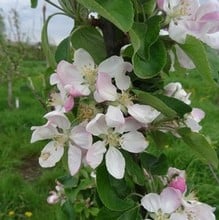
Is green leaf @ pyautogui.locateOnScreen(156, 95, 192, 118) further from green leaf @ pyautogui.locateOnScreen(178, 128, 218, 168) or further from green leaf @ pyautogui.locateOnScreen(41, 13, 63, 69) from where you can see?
green leaf @ pyautogui.locateOnScreen(41, 13, 63, 69)

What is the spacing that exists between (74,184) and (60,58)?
0.49 m

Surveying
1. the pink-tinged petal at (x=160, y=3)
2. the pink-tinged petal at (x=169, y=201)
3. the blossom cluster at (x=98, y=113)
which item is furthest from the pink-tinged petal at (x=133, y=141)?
the pink-tinged petal at (x=160, y=3)

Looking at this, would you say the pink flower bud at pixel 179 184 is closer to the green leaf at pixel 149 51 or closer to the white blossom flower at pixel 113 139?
the white blossom flower at pixel 113 139

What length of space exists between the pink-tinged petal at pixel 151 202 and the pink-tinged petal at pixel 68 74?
0.24 meters

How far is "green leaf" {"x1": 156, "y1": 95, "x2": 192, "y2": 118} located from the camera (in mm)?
1004

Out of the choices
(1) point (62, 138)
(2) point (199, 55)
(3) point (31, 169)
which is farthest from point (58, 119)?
(3) point (31, 169)

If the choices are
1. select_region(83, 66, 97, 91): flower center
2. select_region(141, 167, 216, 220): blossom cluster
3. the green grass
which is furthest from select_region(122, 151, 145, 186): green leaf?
the green grass

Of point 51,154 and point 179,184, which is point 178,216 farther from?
point 51,154

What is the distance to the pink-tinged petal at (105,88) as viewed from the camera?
3.00 ft

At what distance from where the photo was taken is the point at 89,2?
2.62 feet

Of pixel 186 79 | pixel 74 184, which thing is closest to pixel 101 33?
pixel 74 184

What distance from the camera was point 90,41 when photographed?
1.01 metres

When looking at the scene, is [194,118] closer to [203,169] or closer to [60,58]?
[60,58]

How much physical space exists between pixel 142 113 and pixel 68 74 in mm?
134
